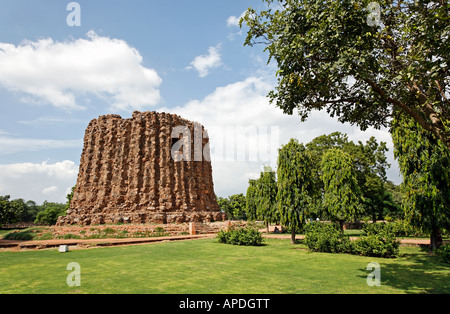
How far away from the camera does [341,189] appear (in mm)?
19906

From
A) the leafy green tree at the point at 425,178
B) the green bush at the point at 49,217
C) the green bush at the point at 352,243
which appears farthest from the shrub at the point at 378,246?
the green bush at the point at 49,217

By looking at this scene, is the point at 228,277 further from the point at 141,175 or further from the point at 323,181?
the point at 141,175

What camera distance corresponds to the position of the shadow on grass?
20.4ft

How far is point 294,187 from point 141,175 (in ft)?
64.7

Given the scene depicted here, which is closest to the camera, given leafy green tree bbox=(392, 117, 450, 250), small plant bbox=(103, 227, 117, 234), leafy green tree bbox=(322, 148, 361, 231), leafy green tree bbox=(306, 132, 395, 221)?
leafy green tree bbox=(392, 117, 450, 250)

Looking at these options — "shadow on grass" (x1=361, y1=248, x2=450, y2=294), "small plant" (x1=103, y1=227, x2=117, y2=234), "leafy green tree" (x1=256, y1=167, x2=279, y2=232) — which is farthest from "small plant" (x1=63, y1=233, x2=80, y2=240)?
"shadow on grass" (x1=361, y1=248, x2=450, y2=294)

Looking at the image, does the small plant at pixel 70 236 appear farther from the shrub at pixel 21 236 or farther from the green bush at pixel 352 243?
the green bush at pixel 352 243

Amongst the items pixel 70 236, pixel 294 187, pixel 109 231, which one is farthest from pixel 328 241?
pixel 70 236

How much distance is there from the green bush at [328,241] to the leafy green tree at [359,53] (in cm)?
646

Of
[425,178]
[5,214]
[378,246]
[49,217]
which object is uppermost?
[425,178]

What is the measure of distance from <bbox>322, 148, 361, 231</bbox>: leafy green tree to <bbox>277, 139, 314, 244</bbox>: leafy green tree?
4031 millimetres

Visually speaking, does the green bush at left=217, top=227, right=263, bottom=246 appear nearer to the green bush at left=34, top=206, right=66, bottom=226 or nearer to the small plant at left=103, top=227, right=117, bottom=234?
the small plant at left=103, top=227, right=117, bottom=234
